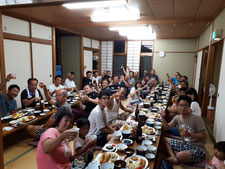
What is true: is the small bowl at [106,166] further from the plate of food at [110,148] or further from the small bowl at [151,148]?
the small bowl at [151,148]

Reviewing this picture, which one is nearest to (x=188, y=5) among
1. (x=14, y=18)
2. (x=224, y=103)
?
(x=224, y=103)

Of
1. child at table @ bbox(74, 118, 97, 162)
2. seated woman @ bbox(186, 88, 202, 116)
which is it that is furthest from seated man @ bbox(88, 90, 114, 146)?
seated woman @ bbox(186, 88, 202, 116)

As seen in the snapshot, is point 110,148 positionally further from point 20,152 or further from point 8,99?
point 8,99

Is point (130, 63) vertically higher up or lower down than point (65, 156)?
higher up

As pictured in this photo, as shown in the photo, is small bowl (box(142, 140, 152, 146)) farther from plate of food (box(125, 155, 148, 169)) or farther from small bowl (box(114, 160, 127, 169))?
small bowl (box(114, 160, 127, 169))

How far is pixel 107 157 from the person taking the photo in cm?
173

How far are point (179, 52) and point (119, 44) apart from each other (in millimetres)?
3780

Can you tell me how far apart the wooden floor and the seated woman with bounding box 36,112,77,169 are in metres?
1.40

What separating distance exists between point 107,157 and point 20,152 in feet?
7.60

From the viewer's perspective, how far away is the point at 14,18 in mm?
4828

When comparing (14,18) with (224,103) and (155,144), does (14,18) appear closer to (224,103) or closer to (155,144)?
(155,144)

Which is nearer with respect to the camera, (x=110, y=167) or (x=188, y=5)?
(x=110, y=167)

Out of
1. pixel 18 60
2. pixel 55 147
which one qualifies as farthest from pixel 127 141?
pixel 18 60

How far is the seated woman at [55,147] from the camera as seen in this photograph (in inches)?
56.6
